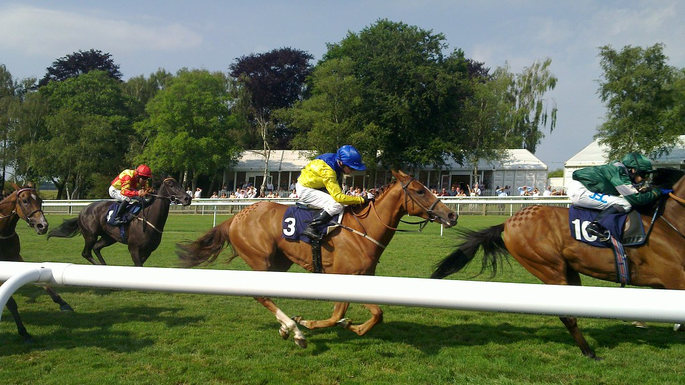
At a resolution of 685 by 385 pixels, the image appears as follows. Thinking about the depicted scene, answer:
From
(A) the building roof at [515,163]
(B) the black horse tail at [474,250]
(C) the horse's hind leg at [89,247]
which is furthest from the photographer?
(A) the building roof at [515,163]

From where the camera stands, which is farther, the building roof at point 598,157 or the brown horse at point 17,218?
the building roof at point 598,157

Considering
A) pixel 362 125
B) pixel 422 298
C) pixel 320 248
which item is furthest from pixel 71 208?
pixel 422 298

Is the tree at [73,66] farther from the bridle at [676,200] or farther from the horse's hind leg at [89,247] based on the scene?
the bridle at [676,200]

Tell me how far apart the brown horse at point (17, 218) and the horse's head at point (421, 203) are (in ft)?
13.0

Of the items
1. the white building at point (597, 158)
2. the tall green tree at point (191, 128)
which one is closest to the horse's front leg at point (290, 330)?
the white building at point (597, 158)

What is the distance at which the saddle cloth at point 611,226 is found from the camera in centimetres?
437

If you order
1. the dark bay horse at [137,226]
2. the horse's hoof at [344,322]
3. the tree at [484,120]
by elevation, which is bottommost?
the horse's hoof at [344,322]

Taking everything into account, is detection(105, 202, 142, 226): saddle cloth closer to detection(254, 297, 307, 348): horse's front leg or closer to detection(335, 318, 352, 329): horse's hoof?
detection(254, 297, 307, 348): horse's front leg

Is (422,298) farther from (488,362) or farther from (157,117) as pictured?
(157,117)

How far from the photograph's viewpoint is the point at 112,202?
829cm

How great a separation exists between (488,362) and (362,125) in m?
30.4

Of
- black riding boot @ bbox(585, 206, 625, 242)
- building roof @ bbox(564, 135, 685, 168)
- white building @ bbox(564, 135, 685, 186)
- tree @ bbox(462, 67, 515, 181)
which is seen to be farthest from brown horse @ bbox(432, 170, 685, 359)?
tree @ bbox(462, 67, 515, 181)

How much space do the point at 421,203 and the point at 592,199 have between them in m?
1.53

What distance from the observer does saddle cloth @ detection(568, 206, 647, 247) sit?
4367mm
